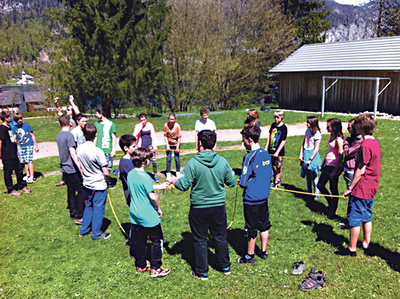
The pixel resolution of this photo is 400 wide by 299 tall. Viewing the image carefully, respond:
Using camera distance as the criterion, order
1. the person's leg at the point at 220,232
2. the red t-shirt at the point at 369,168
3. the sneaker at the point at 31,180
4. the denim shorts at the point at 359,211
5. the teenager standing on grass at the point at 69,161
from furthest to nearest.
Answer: the sneaker at the point at 31,180, the teenager standing on grass at the point at 69,161, the denim shorts at the point at 359,211, the red t-shirt at the point at 369,168, the person's leg at the point at 220,232

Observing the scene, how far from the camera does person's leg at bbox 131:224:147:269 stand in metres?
5.05

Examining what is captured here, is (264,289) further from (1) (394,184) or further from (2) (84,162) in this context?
(1) (394,184)

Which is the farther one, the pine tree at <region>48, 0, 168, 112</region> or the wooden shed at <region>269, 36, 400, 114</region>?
the pine tree at <region>48, 0, 168, 112</region>

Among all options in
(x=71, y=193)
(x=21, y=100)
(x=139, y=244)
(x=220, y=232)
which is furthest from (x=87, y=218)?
(x=21, y=100)

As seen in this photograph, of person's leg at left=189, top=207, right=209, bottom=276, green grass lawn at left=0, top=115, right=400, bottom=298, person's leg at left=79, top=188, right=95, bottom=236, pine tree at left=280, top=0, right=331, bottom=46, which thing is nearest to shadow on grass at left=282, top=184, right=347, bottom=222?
green grass lawn at left=0, top=115, right=400, bottom=298

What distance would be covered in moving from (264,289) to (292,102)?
24426 mm

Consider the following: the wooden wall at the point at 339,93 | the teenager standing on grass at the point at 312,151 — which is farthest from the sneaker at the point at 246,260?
the wooden wall at the point at 339,93

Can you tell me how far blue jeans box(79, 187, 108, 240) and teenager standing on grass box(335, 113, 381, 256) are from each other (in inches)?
179

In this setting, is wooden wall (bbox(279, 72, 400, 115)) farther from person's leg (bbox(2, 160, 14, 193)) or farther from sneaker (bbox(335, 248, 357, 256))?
person's leg (bbox(2, 160, 14, 193))

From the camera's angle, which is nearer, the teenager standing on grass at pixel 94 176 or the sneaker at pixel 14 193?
the teenager standing on grass at pixel 94 176

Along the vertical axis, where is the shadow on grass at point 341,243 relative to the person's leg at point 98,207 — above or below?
below

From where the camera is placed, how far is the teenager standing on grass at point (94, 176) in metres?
6.00

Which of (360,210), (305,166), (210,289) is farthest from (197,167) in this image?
(305,166)

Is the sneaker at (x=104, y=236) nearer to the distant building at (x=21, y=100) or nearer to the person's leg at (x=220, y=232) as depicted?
the person's leg at (x=220, y=232)
